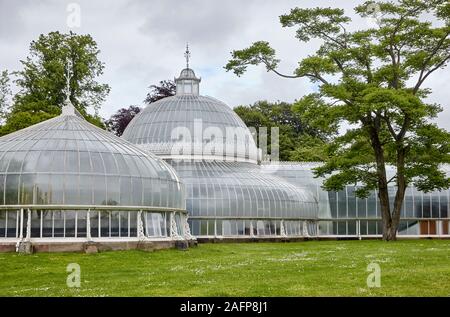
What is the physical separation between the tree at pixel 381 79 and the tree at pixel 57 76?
2191 cm

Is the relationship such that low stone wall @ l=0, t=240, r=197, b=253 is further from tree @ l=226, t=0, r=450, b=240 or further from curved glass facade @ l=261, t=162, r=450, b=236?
curved glass facade @ l=261, t=162, r=450, b=236

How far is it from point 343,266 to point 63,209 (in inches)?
587

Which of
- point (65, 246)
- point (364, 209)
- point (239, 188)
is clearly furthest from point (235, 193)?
point (65, 246)

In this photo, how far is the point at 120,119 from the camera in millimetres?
72625

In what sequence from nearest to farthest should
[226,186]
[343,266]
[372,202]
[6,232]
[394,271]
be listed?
[394,271] → [343,266] → [6,232] → [226,186] → [372,202]

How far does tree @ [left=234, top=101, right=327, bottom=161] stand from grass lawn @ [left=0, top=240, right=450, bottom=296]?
156 feet

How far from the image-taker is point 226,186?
50531 millimetres

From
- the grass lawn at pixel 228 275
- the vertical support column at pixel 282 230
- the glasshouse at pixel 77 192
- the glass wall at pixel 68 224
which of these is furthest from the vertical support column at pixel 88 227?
the vertical support column at pixel 282 230

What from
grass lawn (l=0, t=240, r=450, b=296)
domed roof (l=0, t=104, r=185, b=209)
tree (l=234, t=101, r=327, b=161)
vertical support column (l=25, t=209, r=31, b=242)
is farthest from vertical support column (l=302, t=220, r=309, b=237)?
vertical support column (l=25, t=209, r=31, b=242)

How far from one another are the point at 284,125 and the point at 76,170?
169 ft
